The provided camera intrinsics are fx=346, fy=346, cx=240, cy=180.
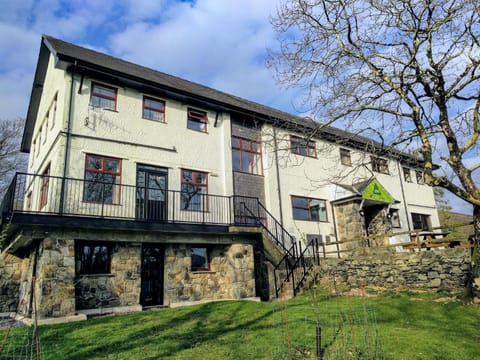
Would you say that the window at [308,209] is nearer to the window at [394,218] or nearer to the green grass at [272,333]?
the window at [394,218]

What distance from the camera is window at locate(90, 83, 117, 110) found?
12328 millimetres

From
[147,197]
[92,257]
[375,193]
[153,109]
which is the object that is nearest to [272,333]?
[92,257]

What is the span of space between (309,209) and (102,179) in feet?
32.2

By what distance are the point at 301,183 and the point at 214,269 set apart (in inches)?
268

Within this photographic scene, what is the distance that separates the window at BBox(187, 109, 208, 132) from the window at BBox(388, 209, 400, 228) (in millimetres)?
12146

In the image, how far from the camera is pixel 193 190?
13.6 meters

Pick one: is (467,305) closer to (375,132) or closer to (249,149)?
(375,132)

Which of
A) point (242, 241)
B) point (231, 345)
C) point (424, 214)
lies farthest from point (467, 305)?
point (424, 214)

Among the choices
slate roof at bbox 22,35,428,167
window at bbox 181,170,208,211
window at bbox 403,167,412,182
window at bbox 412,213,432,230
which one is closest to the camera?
slate roof at bbox 22,35,428,167

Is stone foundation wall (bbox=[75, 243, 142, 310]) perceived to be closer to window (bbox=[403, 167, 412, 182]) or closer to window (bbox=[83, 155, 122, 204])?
window (bbox=[83, 155, 122, 204])

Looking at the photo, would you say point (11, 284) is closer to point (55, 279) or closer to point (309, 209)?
point (55, 279)

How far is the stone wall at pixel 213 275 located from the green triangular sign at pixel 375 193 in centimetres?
787

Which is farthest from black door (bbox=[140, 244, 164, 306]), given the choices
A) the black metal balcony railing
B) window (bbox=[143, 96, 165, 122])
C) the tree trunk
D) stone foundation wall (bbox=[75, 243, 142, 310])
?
the tree trunk

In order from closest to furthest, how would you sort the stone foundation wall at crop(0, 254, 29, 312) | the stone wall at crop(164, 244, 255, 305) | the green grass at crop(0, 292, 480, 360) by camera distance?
the green grass at crop(0, 292, 480, 360) < the stone wall at crop(164, 244, 255, 305) < the stone foundation wall at crop(0, 254, 29, 312)
